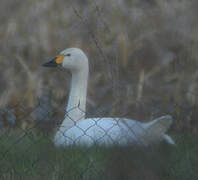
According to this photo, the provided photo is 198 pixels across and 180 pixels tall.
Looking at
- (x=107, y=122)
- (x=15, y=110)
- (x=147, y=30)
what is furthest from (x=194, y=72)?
(x=107, y=122)

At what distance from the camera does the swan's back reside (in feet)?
11.9

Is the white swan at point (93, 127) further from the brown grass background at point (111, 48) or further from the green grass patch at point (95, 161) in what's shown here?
the brown grass background at point (111, 48)

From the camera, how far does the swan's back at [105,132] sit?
142 inches

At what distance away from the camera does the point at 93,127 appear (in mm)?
4066

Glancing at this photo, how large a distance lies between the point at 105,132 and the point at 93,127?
151mm

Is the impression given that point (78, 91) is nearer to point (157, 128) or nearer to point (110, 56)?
point (157, 128)

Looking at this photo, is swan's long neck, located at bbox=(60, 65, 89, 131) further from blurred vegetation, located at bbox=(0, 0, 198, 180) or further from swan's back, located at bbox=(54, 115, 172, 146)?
swan's back, located at bbox=(54, 115, 172, 146)

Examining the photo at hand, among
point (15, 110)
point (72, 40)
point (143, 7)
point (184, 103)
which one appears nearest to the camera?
point (15, 110)

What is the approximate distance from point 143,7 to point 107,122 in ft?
14.0

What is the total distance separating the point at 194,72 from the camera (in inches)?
269

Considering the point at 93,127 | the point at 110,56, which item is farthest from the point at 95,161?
the point at 110,56

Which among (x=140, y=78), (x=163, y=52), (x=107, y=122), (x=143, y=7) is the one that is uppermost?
(x=143, y=7)

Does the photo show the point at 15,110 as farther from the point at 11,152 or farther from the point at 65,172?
the point at 65,172

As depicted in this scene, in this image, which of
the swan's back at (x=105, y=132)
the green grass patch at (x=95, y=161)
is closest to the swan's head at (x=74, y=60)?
the swan's back at (x=105, y=132)
